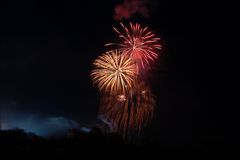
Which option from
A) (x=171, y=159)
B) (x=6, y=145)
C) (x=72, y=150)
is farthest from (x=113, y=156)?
(x=6, y=145)

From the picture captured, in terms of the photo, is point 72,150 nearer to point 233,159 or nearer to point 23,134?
point 23,134

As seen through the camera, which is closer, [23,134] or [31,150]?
[31,150]

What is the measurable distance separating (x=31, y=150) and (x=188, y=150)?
1746cm

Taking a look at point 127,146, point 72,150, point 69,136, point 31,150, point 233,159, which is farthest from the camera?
point 69,136

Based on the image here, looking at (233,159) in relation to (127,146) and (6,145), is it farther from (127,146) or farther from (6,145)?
(6,145)

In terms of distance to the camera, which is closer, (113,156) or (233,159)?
(113,156)

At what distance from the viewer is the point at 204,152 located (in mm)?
38750

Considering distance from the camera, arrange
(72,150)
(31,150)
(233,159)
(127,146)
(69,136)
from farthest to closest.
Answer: (69,136), (127,146), (233,159), (72,150), (31,150)

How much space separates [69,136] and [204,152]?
14.9 meters

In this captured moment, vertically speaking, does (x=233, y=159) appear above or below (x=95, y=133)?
below

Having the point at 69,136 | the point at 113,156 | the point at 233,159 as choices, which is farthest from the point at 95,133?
the point at 233,159

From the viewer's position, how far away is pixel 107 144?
39.0 m

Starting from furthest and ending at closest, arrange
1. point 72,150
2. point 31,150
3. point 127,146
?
point 127,146 < point 72,150 < point 31,150

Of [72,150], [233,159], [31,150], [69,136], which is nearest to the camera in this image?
[31,150]
